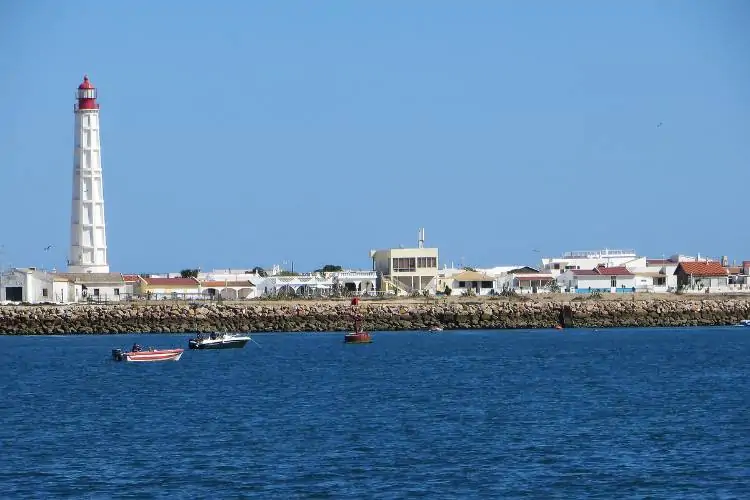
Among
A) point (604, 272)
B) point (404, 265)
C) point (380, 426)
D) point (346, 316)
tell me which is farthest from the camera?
point (604, 272)

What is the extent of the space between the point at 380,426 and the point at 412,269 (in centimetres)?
7322

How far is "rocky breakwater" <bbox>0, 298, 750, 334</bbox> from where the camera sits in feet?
301

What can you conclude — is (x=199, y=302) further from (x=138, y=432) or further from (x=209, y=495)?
(x=209, y=495)

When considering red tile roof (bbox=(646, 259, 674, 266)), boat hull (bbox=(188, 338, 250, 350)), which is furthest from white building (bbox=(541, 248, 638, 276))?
boat hull (bbox=(188, 338, 250, 350))

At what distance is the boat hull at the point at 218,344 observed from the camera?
75.7 meters

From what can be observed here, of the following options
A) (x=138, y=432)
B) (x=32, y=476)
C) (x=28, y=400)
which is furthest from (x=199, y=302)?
(x=32, y=476)

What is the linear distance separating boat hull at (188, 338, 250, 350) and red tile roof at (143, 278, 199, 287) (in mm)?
34546

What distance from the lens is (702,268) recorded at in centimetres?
12238

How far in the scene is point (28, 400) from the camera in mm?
49938

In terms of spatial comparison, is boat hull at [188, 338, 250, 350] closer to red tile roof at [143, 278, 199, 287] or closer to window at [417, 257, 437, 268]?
red tile roof at [143, 278, 199, 287]

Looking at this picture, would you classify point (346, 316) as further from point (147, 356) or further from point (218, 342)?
point (147, 356)

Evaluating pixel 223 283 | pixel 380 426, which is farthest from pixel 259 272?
pixel 380 426

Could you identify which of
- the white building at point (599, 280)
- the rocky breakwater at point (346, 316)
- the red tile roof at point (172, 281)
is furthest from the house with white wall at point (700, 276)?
the red tile roof at point (172, 281)

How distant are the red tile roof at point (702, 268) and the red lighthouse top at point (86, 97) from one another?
49718 millimetres
